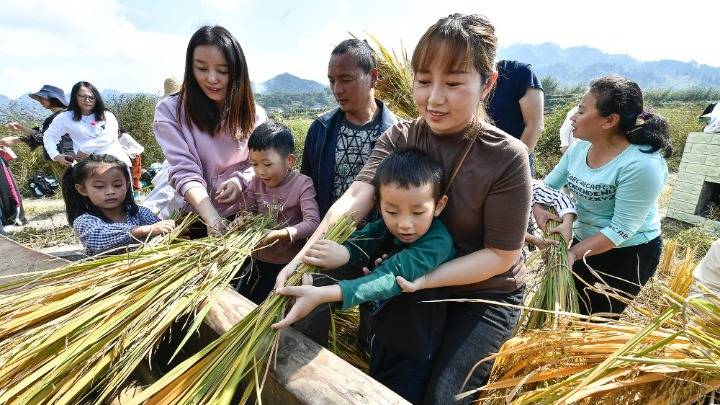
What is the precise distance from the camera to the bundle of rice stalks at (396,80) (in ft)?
10.5

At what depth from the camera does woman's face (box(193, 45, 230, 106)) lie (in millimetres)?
1897

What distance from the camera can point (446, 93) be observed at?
119cm

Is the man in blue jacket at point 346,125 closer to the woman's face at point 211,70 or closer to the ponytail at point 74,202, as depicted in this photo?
the woman's face at point 211,70

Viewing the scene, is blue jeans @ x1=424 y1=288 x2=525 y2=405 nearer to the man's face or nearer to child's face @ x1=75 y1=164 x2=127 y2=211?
the man's face

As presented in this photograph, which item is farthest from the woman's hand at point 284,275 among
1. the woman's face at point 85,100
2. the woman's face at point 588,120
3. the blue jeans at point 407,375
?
the woman's face at point 85,100

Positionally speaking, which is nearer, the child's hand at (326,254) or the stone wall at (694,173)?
the child's hand at (326,254)

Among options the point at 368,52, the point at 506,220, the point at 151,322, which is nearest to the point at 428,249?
the point at 506,220

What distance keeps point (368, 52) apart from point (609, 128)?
1250 millimetres

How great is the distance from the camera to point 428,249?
124cm

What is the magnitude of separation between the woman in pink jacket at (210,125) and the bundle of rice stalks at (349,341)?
2.89 ft

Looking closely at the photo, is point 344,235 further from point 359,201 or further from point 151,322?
point 151,322

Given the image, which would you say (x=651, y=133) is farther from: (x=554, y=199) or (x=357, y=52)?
(x=357, y=52)

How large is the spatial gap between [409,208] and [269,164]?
3.09 feet

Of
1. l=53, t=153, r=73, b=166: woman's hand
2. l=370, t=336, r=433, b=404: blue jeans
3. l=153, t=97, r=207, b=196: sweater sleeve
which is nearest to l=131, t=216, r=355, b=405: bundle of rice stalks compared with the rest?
l=370, t=336, r=433, b=404: blue jeans
